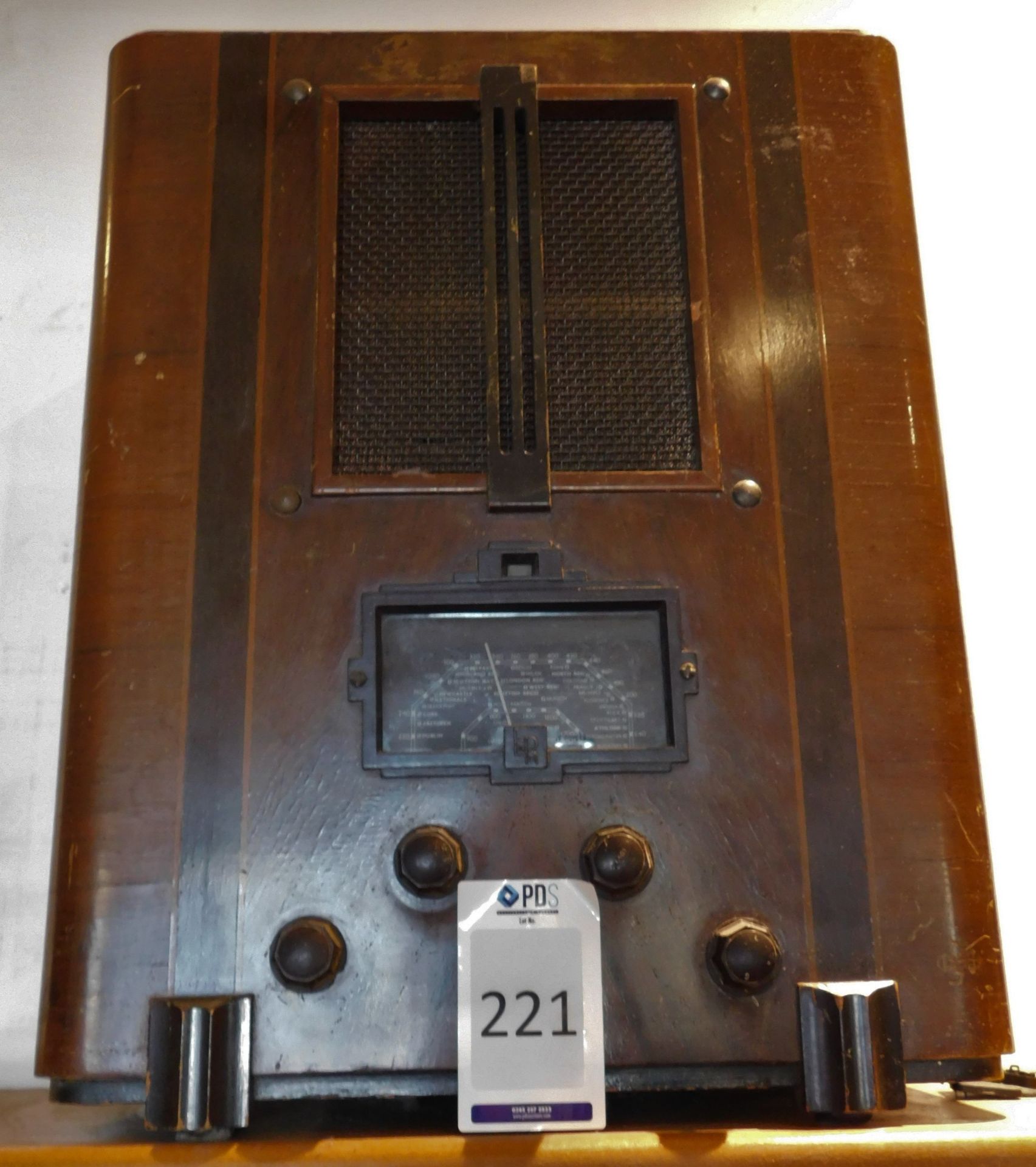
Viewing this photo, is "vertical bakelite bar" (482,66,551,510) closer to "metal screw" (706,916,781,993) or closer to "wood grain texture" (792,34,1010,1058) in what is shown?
"wood grain texture" (792,34,1010,1058)

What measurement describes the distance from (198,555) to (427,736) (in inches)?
9.6

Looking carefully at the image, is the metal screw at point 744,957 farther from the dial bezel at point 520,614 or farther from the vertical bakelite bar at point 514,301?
the vertical bakelite bar at point 514,301

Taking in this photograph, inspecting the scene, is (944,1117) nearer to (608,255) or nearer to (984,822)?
(984,822)

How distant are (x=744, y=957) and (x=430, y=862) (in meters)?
0.24

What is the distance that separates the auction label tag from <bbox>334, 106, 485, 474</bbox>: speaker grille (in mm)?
Answer: 379

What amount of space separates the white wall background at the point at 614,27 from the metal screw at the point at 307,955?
0.52 m

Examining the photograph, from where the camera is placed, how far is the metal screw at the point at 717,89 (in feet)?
4.07

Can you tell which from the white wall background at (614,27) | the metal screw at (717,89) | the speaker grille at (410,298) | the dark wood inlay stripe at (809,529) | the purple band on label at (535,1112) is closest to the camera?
the purple band on label at (535,1112)

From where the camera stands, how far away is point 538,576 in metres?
1.07

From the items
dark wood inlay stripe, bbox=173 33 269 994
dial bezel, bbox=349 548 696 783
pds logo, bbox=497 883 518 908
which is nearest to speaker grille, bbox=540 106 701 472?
dial bezel, bbox=349 548 696 783

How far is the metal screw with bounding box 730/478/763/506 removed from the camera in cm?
111

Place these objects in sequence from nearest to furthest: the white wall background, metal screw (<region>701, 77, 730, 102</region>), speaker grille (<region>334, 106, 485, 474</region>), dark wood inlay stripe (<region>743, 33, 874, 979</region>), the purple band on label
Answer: the purple band on label, dark wood inlay stripe (<region>743, 33, 874, 979</region>), speaker grille (<region>334, 106, 485, 474</region>), metal screw (<region>701, 77, 730, 102</region>), the white wall background

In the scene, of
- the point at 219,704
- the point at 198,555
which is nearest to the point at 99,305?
the point at 198,555

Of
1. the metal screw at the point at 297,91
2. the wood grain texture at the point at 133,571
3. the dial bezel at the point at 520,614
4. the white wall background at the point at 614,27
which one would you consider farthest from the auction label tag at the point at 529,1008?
the metal screw at the point at 297,91
